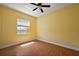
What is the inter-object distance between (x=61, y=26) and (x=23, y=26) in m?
1.08

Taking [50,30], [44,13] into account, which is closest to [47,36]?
[50,30]

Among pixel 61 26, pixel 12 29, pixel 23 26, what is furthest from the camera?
pixel 61 26

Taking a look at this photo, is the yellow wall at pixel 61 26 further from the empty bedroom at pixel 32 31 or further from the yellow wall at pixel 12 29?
the yellow wall at pixel 12 29

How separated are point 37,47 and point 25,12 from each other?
0.81 meters

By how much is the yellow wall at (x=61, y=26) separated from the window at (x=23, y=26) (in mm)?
255

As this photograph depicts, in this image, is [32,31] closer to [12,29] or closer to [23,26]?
[23,26]

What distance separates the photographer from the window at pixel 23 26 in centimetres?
191

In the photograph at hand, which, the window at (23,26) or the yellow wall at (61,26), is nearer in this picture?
the window at (23,26)

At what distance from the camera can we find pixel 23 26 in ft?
6.46

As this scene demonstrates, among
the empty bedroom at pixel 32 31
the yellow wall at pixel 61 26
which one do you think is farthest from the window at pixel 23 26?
the yellow wall at pixel 61 26

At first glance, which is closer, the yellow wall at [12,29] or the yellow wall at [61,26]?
the yellow wall at [12,29]

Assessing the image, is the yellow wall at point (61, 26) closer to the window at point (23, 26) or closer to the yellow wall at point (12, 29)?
the yellow wall at point (12, 29)

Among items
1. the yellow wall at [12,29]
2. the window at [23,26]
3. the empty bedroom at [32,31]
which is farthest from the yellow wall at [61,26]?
the window at [23,26]

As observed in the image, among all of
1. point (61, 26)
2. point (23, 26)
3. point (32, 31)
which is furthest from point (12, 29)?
point (61, 26)
